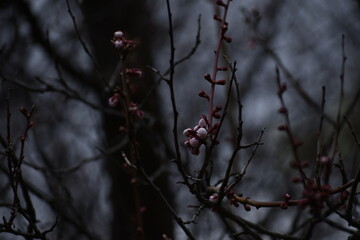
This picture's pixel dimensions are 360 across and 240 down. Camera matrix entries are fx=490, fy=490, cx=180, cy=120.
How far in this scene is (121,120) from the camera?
4.70 metres

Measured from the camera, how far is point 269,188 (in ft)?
16.0

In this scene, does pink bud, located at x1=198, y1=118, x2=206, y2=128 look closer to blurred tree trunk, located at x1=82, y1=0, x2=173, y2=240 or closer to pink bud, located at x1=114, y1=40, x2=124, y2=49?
pink bud, located at x1=114, y1=40, x2=124, y2=49

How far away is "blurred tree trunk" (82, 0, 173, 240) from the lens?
4.26m

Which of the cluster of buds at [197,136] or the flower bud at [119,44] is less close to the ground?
the flower bud at [119,44]

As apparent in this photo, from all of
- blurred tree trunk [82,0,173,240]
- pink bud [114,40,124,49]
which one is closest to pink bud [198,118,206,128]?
pink bud [114,40,124,49]

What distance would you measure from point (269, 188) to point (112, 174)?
61.3 inches

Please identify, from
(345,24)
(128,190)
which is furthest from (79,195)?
(345,24)

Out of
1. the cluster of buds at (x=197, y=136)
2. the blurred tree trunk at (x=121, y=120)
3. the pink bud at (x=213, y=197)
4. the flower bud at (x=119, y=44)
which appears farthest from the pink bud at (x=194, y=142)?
the blurred tree trunk at (x=121, y=120)

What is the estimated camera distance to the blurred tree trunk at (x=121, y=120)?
14.0ft

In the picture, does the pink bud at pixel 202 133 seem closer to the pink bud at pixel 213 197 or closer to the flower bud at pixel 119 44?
the pink bud at pixel 213 197

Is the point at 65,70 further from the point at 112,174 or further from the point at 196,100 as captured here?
the point at 196,100

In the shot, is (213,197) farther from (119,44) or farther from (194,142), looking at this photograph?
(119,44)

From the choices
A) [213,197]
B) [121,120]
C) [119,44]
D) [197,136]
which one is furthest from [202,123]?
[121,120]

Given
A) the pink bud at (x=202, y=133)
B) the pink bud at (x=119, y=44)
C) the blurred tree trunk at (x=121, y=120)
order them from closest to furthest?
the pink bud at (x=202, y=133)
the pink bud at (x=119, y=44)
the blurred tree trunk at (x=121, y=120)
